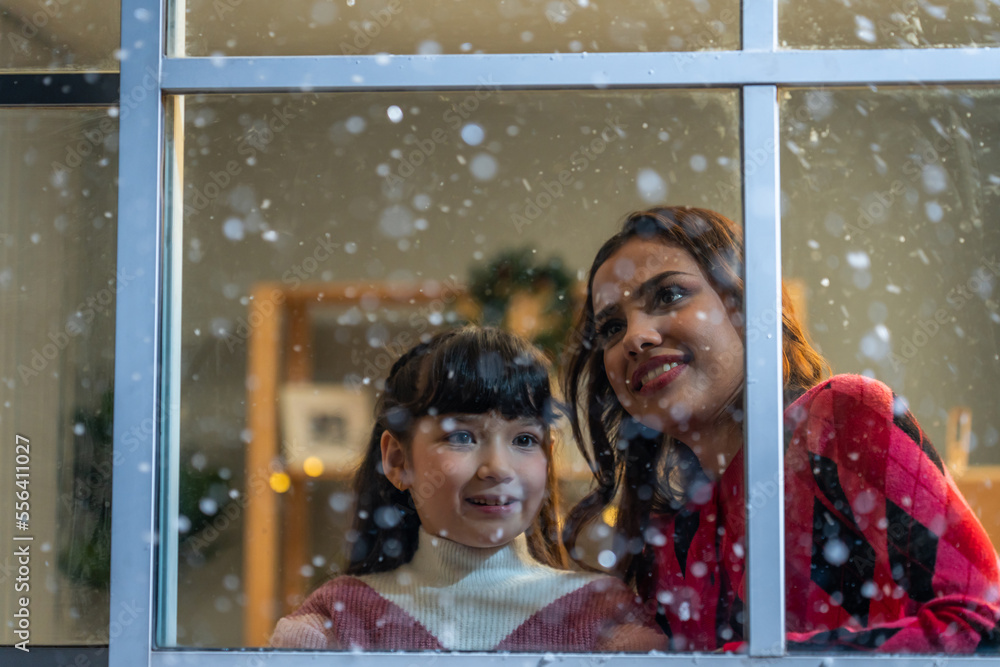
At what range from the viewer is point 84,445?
4.30 ft

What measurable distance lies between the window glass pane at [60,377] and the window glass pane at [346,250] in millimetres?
201

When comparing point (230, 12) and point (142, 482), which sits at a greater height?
point (230, 12)

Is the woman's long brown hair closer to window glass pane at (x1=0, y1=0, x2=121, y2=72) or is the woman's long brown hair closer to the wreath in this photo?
the wreath

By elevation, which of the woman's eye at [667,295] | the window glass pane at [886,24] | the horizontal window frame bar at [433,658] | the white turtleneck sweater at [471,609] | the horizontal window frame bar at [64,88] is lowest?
the horizontal window frame bar at [433,658]

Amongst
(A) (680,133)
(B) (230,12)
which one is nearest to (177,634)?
(B) (230,12)

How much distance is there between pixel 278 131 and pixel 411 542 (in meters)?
0.73

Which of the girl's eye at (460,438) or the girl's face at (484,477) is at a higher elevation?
the girl's eye at (460,438)

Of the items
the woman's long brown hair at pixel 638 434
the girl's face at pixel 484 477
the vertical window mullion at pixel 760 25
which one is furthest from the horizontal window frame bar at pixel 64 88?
the vertical window mullion at pixel 760 25

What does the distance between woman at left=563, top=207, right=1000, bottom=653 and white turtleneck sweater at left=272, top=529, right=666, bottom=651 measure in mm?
62


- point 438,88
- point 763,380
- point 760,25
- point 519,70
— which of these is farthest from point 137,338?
point 760,25

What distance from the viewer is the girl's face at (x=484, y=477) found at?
1238mm

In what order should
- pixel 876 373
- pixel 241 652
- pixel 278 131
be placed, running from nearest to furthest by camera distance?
1. pixel 241 652
2. pixel 876 373
3. pixel 278 131

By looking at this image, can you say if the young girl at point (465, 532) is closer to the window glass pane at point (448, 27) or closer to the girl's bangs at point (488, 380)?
the girl's bangs at point (488, 380)

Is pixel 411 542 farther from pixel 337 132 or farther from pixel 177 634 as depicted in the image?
pixel 337 132
